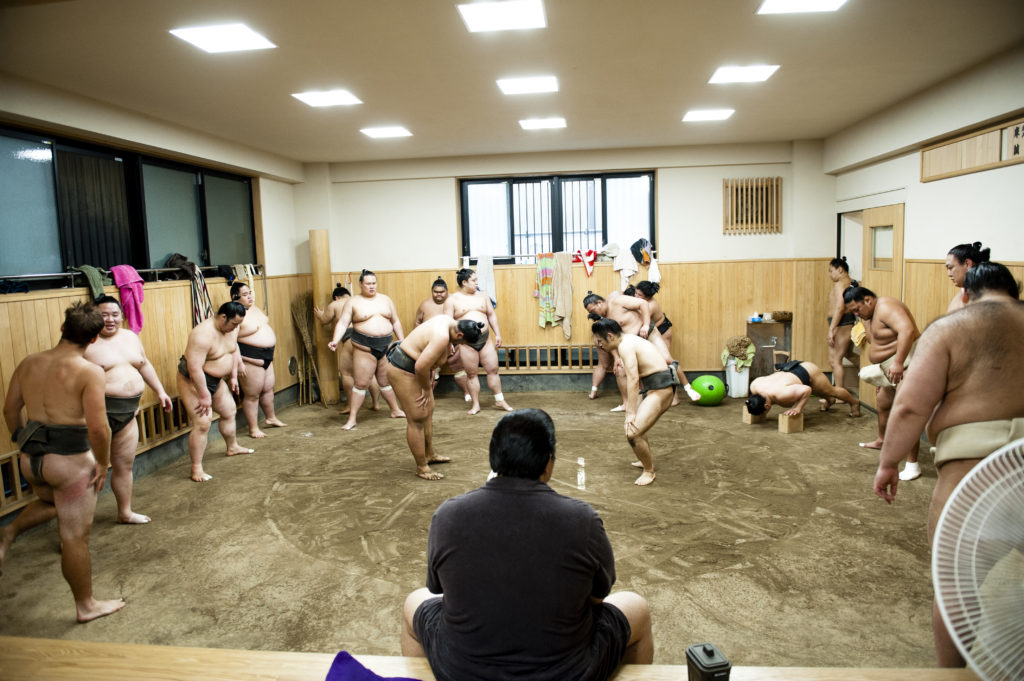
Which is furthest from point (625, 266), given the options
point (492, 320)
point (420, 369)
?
point (420, 369)

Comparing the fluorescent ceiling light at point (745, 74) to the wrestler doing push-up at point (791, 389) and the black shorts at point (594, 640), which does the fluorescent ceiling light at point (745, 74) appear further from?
the black shorts at point (594, 640)

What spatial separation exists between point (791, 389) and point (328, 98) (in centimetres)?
438

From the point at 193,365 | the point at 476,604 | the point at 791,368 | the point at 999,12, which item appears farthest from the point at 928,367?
the point at 193,365

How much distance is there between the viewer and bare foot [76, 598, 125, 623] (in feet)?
9.47

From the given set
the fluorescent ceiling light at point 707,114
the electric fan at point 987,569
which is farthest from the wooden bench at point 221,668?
the fluorescent ceiling light at point 707,114

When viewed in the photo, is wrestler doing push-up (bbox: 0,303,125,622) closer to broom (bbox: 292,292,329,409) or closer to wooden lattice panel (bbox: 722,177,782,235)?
broom (bbox: 292,292,329,409)

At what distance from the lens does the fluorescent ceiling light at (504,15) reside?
10.5ft

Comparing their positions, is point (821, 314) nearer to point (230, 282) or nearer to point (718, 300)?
point (718, 300)

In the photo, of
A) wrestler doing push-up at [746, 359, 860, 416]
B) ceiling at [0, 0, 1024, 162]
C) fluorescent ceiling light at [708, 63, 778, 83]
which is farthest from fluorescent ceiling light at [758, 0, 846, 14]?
wrestler doing push-up at [746, 359, 860, 416]

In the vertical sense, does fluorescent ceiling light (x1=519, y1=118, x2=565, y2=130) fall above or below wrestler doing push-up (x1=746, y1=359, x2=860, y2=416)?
above

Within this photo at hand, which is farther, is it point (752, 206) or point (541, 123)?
point (752, 206)

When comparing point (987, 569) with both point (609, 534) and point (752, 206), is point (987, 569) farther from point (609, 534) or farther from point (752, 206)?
point (752, 206)

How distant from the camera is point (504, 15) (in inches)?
131

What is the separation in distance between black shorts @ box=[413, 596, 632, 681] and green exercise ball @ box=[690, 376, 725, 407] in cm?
507
